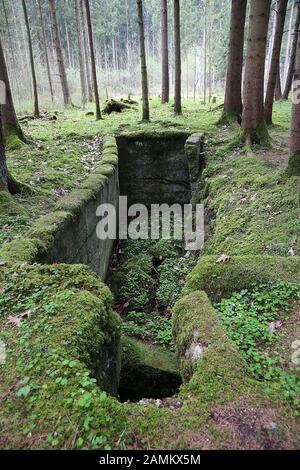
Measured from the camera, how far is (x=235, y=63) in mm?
10961

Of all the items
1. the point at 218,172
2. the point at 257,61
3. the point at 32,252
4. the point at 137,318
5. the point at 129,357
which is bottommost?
the point at 137,318

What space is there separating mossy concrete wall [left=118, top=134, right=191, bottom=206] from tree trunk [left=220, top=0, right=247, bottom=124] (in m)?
1.85

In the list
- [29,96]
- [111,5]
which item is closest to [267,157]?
[29,96]

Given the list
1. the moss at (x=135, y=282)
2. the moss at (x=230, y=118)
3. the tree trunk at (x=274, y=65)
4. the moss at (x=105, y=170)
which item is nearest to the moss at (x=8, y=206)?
the moss at (x=105, y=170)

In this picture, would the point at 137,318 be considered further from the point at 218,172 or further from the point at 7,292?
the point at 218,172

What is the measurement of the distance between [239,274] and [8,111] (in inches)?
310

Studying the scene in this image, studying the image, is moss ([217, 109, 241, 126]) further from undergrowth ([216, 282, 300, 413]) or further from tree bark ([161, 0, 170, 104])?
undergrowth ([216, 282, 300, 413])

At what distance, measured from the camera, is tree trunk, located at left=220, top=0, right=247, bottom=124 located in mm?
10430

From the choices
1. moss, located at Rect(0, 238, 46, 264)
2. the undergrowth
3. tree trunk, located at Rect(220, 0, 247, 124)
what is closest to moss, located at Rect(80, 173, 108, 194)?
moss, located at Rect(0, 238, 46, 264)

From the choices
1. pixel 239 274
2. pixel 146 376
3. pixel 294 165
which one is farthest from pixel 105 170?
pixel 239 274

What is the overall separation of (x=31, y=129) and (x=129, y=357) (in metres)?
10.6

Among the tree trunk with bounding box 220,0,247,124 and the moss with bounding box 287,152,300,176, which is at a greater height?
the tree trunk with bounding box 220,0,247,124

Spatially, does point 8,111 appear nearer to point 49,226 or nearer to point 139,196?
point 139,196

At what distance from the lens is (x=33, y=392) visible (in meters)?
2.50
